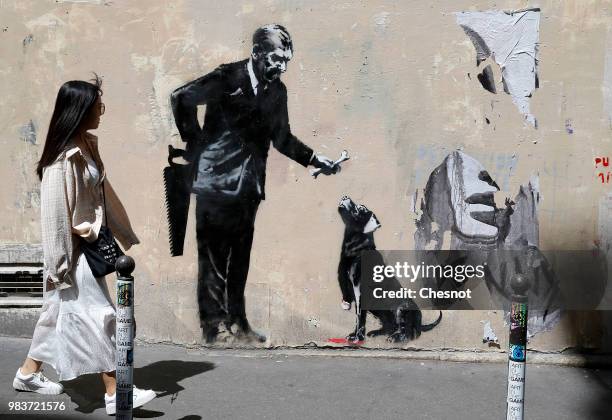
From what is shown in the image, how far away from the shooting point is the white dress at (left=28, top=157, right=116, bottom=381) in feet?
15.3

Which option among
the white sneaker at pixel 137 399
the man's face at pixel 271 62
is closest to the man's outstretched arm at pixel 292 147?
the man's face at pixel 271 62

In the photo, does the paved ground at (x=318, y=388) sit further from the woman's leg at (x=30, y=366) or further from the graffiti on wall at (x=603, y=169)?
the graffiti on wall at (x=603, y=169)

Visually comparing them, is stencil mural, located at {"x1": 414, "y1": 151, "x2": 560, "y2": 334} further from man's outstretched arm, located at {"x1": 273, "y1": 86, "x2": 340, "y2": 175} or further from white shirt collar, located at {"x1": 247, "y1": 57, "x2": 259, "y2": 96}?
white shirt collar, located at {"x1": 247, "y1": 57, "x2": 259, "y2": 96}

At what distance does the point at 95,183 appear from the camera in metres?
4.78

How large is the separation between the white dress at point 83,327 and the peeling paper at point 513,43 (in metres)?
2.96

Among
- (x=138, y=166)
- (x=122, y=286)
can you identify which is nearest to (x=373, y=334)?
(x=138, y=166)

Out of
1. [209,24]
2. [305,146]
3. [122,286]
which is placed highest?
[209,24]

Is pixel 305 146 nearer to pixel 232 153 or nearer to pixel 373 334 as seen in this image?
pixel 232 153

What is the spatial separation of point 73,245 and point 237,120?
179 centimetres

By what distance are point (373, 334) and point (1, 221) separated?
3.00 m

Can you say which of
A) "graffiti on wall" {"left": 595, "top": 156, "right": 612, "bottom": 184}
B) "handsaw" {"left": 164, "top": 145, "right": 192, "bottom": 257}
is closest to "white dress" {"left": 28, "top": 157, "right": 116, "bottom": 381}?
"handsaw" {"left": 164, "top": 145, "right": 192, "bottom": 257}

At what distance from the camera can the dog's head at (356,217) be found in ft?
19.5

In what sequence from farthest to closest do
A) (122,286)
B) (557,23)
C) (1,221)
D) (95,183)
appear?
(1,221) → (557,23) → (95,183) → (122,286)

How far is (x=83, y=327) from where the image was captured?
4672 mm
